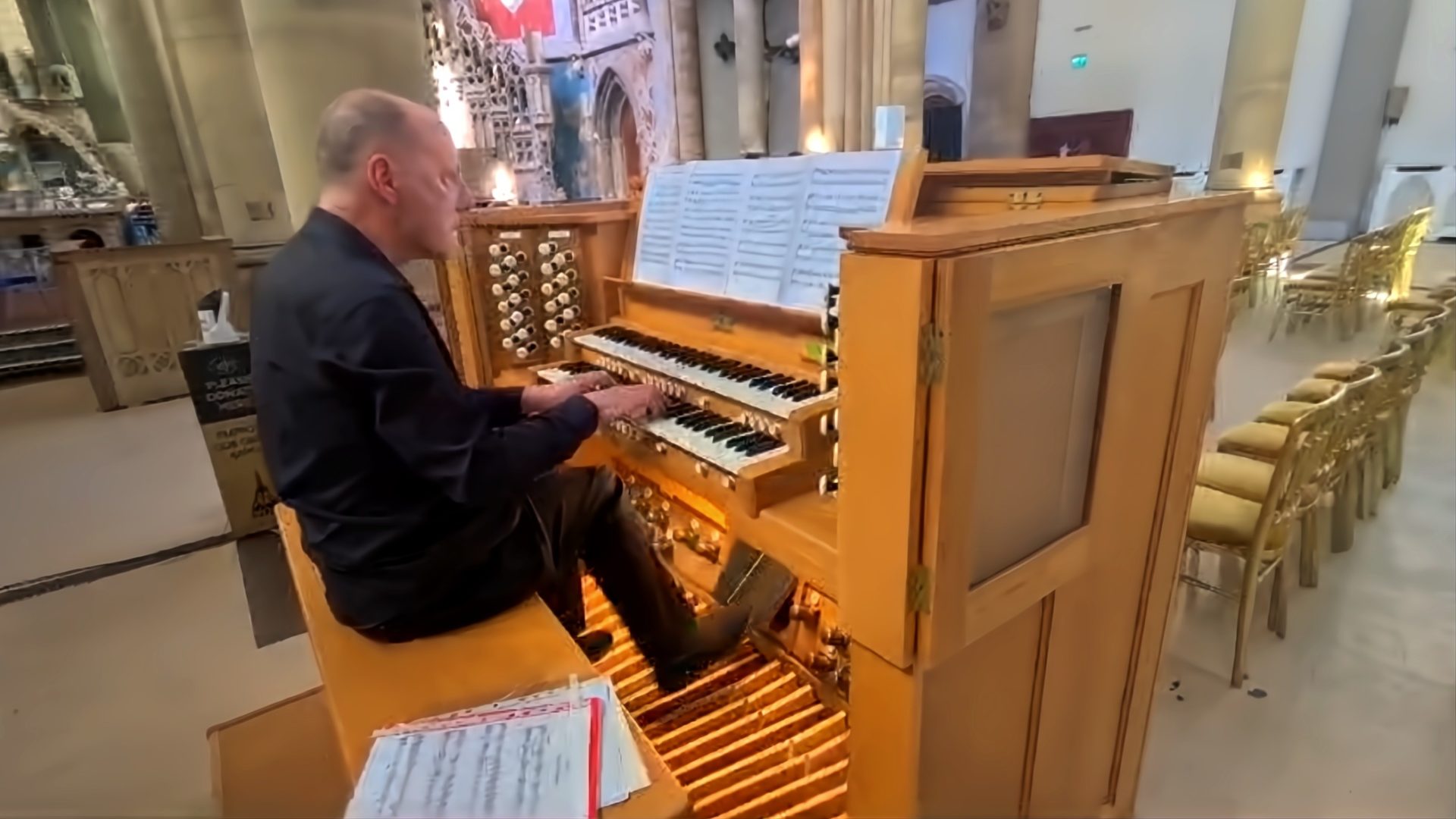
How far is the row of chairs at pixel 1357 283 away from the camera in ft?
21.4

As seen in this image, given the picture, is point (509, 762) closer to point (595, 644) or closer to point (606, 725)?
point (606, 725)

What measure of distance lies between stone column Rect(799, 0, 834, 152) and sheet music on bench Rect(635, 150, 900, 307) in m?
4.40

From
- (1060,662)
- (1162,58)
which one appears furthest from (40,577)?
(1162,58)

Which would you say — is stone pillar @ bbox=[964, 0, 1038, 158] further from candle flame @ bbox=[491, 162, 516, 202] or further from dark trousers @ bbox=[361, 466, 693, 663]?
dark trousers @ bbox=[361, 466, 693, 663]

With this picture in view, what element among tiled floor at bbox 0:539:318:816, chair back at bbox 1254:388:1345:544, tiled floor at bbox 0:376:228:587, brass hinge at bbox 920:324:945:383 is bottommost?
tiled floor at bbox 0:539:318:816

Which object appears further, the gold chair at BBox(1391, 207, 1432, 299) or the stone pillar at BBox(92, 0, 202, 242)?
the stone pillar at BBox(92, 0, 202, 242)

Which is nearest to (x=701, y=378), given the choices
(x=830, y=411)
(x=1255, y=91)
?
(x=830, y=411)

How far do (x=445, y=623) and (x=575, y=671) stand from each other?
33 centimetres

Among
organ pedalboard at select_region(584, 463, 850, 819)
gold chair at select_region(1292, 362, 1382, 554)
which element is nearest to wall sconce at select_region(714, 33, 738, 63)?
gold chair at select_region(1292, 362, 1382, 554)

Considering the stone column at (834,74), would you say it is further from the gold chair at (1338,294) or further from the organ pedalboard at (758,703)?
the organ pedalboard at (758,703)

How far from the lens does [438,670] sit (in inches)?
57.8

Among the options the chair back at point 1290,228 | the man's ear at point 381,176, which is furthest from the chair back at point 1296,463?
the chair back at point 1290,228

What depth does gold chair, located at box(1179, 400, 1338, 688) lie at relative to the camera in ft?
7.86

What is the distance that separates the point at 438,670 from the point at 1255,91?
368 inches
